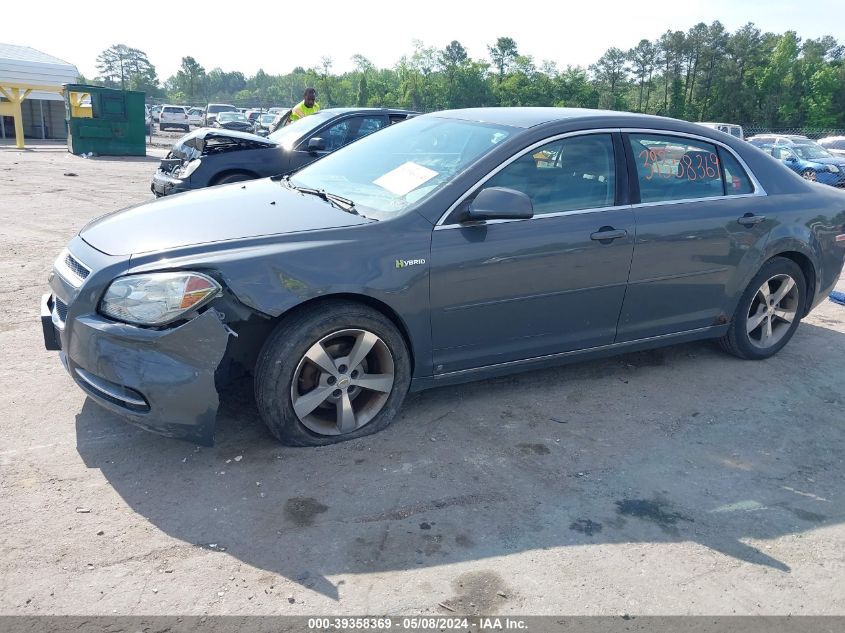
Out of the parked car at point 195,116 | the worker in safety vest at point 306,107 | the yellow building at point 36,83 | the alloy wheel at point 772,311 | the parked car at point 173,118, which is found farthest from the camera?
the parked car at point 195,116

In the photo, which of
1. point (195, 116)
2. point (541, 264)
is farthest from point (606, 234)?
point (195, 116)

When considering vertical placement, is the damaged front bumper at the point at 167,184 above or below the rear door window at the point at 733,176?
below

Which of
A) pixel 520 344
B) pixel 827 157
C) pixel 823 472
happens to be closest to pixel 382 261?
pixel 520 344

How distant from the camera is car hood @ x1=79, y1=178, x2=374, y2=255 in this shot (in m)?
3.52

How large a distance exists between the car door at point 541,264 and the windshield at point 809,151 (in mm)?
20077

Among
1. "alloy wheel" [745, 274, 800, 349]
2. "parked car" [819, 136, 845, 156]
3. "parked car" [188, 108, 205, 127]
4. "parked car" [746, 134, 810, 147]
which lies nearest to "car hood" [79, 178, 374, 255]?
"alloy wheel" [745, 274, 800, 349]

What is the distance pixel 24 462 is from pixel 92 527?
71cm

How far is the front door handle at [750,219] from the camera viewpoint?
4.79 metres

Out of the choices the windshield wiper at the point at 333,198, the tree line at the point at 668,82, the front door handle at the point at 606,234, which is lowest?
the front door handle at the point at 606,234

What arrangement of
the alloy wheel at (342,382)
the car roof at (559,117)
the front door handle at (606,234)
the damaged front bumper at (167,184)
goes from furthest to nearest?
the damaged front bumper at (167,184) < the car roof at (559,117) < the front door handle at (606,234) < the alloy wheel at (342,382)

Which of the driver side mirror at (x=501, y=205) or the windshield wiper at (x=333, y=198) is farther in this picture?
the windshield wiper at (x=333, y=198)

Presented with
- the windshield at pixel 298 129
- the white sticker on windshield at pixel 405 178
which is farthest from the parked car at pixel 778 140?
the white sticker on windshield at pixel 405 178

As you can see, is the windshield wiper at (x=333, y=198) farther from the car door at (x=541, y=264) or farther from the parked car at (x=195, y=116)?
the parked car at (x=195, y=116)

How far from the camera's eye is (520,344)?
13.5ft
